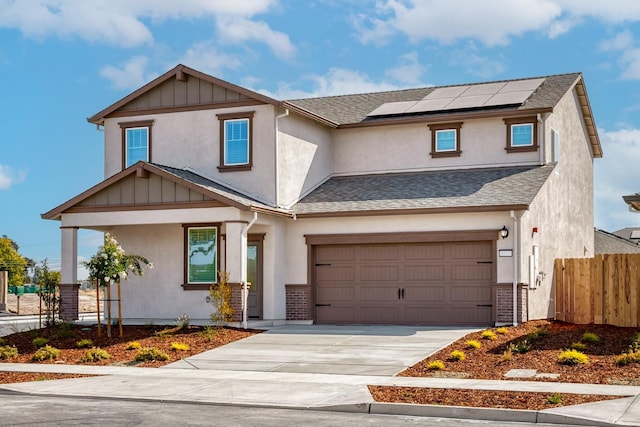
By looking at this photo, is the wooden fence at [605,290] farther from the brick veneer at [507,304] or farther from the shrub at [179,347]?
the shrub at [179,347]

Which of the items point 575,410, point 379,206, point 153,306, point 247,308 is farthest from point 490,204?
point 575,410

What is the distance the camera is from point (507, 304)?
928 inches

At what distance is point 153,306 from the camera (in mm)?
26109

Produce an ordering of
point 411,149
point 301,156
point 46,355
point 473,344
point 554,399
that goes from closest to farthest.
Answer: point 554,399 < point 473,344 < point 46,355 < point 301,156 < point 411,149

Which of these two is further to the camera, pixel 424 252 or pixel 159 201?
pixel 424 252

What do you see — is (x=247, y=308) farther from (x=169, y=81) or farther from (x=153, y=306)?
(x=169, y=81)

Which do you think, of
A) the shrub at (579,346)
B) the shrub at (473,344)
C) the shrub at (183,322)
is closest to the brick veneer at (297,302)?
the shrub at (183,322)

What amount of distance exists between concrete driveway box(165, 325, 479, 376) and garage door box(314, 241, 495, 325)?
3.30ft

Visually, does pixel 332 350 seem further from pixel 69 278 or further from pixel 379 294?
pixel 69 278

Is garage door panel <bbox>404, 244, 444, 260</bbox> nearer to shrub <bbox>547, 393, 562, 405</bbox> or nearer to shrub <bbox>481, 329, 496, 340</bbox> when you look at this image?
shrub <bbox>481, 329, 496, 340</bbox>

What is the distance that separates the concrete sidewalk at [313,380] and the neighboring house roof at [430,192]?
3504 mm

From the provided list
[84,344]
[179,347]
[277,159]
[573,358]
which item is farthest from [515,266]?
[84,344]

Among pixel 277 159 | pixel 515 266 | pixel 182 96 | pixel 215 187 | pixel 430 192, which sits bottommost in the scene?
pixel 515 266

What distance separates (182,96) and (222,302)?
6923 mm
